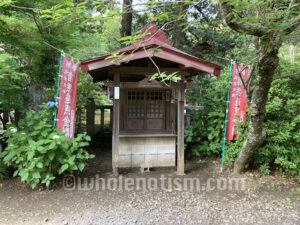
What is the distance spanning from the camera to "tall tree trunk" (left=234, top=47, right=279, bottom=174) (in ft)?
12.3

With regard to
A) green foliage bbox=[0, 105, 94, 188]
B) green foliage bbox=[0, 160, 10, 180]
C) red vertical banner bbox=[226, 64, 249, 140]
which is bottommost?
green foliage bbox=[0, 160, 10, 180]

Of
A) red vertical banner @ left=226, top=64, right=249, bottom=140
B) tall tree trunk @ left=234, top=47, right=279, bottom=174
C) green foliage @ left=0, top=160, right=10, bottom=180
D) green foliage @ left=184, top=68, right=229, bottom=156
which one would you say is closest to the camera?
tall tree trunk @ left=234, top=47, right=279, bottom=174

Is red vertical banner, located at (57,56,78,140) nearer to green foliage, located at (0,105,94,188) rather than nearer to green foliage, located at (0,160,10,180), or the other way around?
green foliage, located at (0,105,94,188)

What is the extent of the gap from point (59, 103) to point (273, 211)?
4.26m

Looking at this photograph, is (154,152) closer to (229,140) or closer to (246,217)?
(229,140)

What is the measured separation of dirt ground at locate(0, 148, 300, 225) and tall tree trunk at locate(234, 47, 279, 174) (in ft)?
1.62

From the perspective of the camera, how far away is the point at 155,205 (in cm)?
354

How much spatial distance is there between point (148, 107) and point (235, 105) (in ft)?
7.30

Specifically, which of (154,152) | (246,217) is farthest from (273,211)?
(154,152)

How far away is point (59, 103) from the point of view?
3.94 metres

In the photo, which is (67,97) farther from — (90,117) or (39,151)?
(90,117)

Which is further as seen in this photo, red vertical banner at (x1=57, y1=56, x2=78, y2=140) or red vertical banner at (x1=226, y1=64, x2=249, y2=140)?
red vertical banner at (x1=226, y1=64, x2=249, y2=140)

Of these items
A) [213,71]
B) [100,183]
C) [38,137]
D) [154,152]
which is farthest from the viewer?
[154,152]

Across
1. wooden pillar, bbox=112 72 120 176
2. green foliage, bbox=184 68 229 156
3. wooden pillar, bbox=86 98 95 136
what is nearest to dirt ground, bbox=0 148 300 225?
wooden pillar, bbox=112 72 120 176
